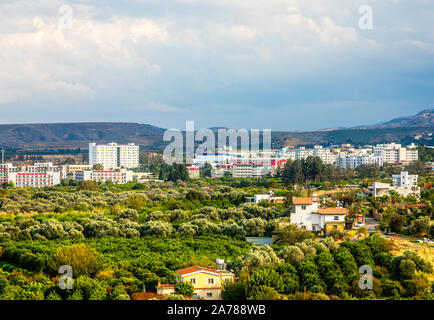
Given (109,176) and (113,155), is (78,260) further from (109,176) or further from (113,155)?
(113,155)

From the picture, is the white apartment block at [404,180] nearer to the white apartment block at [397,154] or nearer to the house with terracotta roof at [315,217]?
the house with terracotta roof at [315,217]

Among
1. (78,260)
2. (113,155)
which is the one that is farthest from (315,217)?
(113,155)

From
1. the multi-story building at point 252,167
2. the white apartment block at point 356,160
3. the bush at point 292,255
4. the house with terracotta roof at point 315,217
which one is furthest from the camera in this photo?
the white apartment block at point 356,160

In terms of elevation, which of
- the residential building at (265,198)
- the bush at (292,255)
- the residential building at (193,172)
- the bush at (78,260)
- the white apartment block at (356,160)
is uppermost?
the white apartment block at (356,160)

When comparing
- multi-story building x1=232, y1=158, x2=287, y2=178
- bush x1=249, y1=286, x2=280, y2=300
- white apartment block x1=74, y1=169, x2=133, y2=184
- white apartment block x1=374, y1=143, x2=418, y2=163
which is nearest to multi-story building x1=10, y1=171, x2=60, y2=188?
white apartment block x1=74, y1=169, x2=133, y2=184

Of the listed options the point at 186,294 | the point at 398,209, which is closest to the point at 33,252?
the point at 186,294

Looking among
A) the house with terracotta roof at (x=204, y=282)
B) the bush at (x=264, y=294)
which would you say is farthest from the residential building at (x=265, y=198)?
the bush at (x=264, y=294)

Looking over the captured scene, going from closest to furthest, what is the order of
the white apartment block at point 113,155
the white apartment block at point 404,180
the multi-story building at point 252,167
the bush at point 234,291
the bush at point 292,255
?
1. the bush at point 234,291
2. the bush at point 292,255
3. the white apartment block at point 404,180
4. the multi-story building at point 252,167
5. the white apartment block at point 113,155
